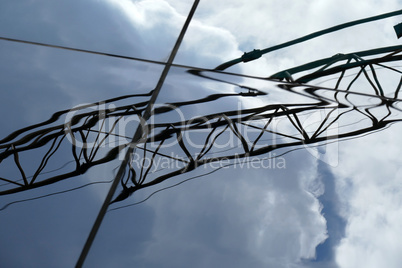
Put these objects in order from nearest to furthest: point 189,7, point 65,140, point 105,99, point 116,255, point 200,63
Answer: point 116,255, point 65,140, point 105,99, point 200,63, point 189,7

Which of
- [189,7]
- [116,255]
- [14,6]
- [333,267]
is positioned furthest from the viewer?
[14,6]

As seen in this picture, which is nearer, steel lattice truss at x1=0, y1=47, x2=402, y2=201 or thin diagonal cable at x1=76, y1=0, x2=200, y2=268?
thin diagonal cable at x1=76, y1=0, x2=200, y2=268

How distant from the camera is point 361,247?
6.49ft

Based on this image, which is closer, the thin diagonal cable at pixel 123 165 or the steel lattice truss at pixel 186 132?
the thin diagonal cable at pixel 123 165

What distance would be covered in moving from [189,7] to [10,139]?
4.79ft

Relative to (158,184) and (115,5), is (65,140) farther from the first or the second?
(115,5)

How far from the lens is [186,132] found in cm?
227

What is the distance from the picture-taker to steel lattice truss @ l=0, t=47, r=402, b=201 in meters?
2.08

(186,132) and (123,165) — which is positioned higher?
(186,132)

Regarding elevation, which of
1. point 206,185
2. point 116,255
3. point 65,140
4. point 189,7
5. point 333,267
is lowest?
point 333,267

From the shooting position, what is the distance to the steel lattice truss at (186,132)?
2082mm

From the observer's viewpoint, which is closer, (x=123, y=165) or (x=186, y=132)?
(x=123, y=165)

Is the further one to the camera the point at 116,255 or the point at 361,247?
the point at 361,247

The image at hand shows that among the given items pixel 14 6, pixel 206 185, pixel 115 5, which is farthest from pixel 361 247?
pixel 14 6
